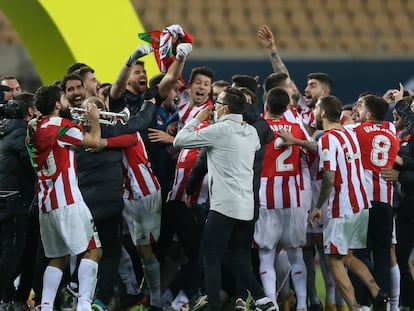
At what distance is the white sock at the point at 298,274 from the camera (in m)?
9.42

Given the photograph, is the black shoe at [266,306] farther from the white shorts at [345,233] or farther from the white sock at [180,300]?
the white sock at [180,300]

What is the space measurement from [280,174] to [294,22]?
1171cm

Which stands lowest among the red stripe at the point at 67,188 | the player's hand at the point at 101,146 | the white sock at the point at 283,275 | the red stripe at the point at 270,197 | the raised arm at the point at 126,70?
the white sock at the point at 283,275

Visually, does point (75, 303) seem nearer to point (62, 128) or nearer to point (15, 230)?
point (15, 230)

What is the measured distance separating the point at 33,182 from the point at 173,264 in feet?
5.94

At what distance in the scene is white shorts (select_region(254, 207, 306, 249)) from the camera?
31.1 feet

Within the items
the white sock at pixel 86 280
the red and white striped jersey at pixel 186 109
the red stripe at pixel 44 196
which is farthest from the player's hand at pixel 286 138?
the red stripe at pixel 44 196

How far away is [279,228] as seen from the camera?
31.2 feet

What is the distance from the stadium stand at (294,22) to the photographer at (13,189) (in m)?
9.54

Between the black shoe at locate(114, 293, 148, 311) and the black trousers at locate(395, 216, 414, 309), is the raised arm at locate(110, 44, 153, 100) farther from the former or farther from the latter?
the black trousers at locate(395, 216, 414, 309)

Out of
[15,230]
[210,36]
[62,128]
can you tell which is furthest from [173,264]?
[210,36]

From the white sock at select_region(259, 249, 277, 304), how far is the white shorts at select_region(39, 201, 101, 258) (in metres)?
1.69

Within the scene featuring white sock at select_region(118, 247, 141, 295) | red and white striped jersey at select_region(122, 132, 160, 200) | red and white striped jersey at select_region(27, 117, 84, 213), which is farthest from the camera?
white sock at select_region(118, 247, 141, 295)

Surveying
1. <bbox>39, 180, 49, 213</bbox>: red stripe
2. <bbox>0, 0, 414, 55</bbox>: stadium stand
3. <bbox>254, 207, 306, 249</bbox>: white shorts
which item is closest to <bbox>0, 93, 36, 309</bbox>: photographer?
<bbox>39, 180, 49, 213</bbox>: red stripe
